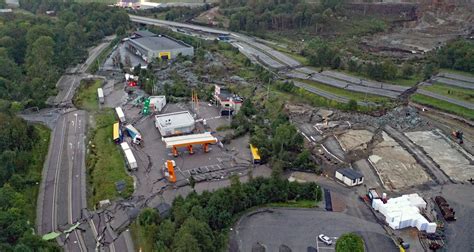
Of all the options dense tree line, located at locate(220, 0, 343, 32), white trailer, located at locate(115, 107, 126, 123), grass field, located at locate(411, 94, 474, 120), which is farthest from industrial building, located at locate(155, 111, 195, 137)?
dense tree line, located at locate(220, 0, 343, 32)

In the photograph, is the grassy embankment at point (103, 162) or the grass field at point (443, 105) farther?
the grass field at point (443, 105)

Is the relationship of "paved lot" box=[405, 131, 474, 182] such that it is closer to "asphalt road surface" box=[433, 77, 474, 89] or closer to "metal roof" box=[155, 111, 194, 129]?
"asphalt road surface" box=[433, 77, 474, 89]

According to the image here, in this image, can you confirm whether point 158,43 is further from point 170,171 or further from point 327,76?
point 170,171

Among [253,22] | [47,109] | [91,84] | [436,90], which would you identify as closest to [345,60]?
[436,90]

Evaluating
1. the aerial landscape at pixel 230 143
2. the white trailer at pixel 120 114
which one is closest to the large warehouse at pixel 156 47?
the aerial landscape at pixel 230 143

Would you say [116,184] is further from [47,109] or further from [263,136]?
[47,109]

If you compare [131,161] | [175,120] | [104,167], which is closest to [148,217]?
[131,161]

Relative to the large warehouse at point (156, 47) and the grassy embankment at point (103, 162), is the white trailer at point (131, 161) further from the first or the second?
the large warehouse at point (156, 47)
